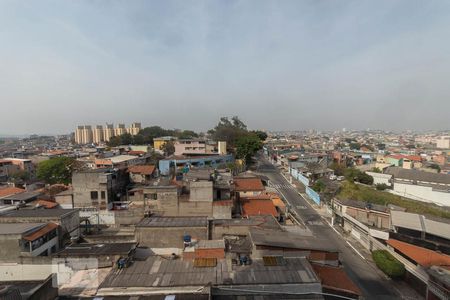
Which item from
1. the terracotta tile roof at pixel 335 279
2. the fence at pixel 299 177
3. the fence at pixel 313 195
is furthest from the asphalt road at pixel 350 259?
the fence at pixel 299 177

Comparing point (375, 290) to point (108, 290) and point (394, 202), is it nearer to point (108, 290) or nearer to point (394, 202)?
point (108, 290)

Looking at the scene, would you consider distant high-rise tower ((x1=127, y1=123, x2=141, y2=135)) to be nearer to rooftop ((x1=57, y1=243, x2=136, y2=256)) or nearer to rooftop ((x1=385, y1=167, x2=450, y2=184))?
rooftop ((x1=385, y1=167, x2=450, y2=184))

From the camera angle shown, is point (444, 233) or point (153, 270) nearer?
point (153, 270)

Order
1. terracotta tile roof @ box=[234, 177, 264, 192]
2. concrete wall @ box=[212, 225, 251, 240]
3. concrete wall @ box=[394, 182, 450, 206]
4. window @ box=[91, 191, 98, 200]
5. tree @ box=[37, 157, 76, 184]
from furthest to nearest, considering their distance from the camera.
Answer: tree @ box=[37, 157, 76, 184] → concrete wall @ box=[394, 182, 450, 206] → terracotta tile roof @ box=[234, 177, 264, 192] → window @ box=[91, 191, 98, 200] → concrete wall @ box=[212, 225, 251, 240]

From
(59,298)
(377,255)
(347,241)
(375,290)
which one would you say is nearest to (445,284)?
(375,290)

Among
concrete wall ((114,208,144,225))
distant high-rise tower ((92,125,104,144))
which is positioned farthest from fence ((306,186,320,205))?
distant high-rise tower ((92,125,104,144))

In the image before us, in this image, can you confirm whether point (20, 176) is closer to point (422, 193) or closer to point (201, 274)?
point (201, 274)

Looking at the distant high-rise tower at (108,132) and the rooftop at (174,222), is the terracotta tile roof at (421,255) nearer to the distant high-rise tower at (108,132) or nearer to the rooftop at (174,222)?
the rooftop at (174,222)
